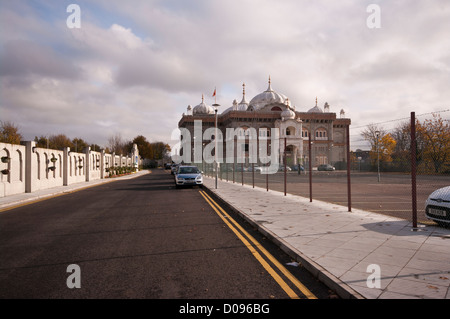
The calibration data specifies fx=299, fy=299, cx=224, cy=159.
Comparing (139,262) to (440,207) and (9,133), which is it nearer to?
(440,207)

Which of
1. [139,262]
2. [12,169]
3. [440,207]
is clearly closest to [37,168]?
[12,169]

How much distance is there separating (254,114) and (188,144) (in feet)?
67.8

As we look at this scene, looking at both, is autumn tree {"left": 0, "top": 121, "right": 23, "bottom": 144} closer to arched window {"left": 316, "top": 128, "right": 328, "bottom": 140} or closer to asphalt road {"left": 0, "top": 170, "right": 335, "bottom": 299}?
asphalt road {"left": 0, "top": 170, "right": 335, "bottom": 299}

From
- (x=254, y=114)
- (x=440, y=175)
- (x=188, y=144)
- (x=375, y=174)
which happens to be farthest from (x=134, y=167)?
(x=440, y=175)

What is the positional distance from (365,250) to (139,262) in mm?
4006

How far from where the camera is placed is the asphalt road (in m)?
3.96

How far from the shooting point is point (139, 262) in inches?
202

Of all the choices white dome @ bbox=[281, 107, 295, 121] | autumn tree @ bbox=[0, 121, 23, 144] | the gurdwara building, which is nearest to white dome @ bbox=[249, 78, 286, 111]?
the gurdwara building

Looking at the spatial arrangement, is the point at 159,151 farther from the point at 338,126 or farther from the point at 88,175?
the point at 88,175

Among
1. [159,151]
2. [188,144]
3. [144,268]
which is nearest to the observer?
[144,268]

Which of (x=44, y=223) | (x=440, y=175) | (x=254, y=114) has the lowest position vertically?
(x=44, y=223)

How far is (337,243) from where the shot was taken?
5.92m

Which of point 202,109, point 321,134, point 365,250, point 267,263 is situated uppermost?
point 202,109

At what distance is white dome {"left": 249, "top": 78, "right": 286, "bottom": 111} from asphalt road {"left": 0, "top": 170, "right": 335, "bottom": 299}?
73315mm
